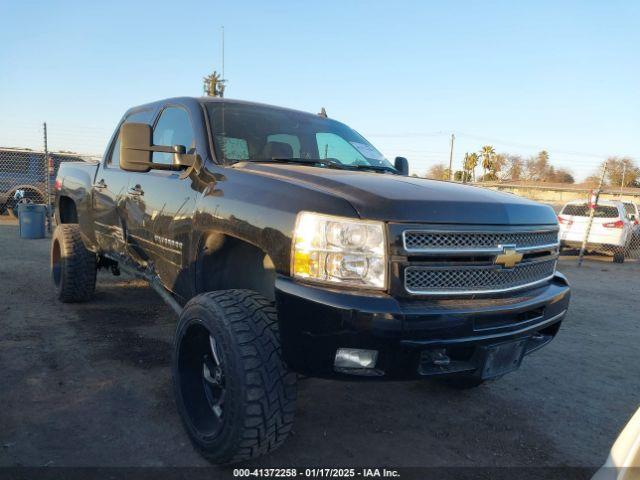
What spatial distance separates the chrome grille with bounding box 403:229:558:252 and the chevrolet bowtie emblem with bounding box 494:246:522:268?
38 mm

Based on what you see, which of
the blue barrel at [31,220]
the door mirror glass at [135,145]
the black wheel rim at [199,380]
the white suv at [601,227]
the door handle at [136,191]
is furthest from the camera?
the white suv at [601,227]

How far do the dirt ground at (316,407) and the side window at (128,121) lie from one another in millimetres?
1507

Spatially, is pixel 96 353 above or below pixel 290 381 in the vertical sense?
below

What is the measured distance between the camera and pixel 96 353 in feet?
12.7

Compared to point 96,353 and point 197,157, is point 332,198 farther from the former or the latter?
point 96,353

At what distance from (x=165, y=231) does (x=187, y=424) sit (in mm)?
1185

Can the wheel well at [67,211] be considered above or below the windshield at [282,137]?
below

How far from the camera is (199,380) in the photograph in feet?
8.98

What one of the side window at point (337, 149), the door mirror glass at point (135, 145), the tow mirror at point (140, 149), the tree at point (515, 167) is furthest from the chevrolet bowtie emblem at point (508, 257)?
the tree at point (515, 167)

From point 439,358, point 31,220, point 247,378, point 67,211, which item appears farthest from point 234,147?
point 31,220

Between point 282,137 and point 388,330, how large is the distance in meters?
1.94

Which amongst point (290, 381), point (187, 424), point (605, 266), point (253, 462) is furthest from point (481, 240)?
point (605, 266)

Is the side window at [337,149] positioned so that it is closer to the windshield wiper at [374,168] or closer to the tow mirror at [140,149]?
the windshield wiper at [374,168]

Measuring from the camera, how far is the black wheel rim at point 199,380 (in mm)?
2594
